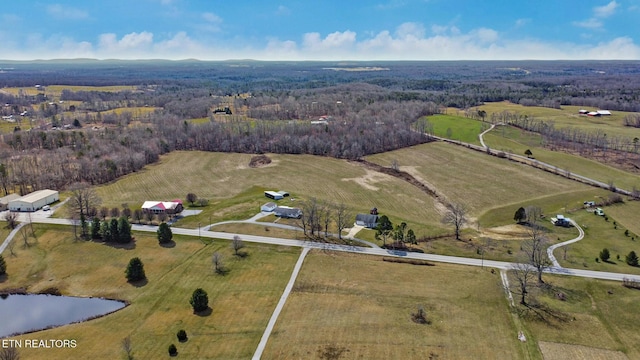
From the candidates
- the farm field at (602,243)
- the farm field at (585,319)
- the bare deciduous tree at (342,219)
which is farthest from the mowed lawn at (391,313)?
the farm field at (602,243)

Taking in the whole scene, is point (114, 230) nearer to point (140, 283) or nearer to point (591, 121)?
point (140, 283)

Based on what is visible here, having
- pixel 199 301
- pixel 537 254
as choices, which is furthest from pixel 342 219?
pixel 537 254

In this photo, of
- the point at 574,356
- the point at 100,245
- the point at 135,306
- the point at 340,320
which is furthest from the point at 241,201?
the point at 574,356

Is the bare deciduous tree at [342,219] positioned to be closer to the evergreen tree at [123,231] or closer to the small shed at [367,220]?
the small shed at [367,220]

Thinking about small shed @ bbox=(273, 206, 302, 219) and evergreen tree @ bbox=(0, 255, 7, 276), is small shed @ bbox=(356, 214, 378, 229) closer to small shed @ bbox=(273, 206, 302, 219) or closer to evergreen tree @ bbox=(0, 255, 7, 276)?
small shed @ bbox=(273, 206, 302, 219)

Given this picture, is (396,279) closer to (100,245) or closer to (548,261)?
(548,261)
